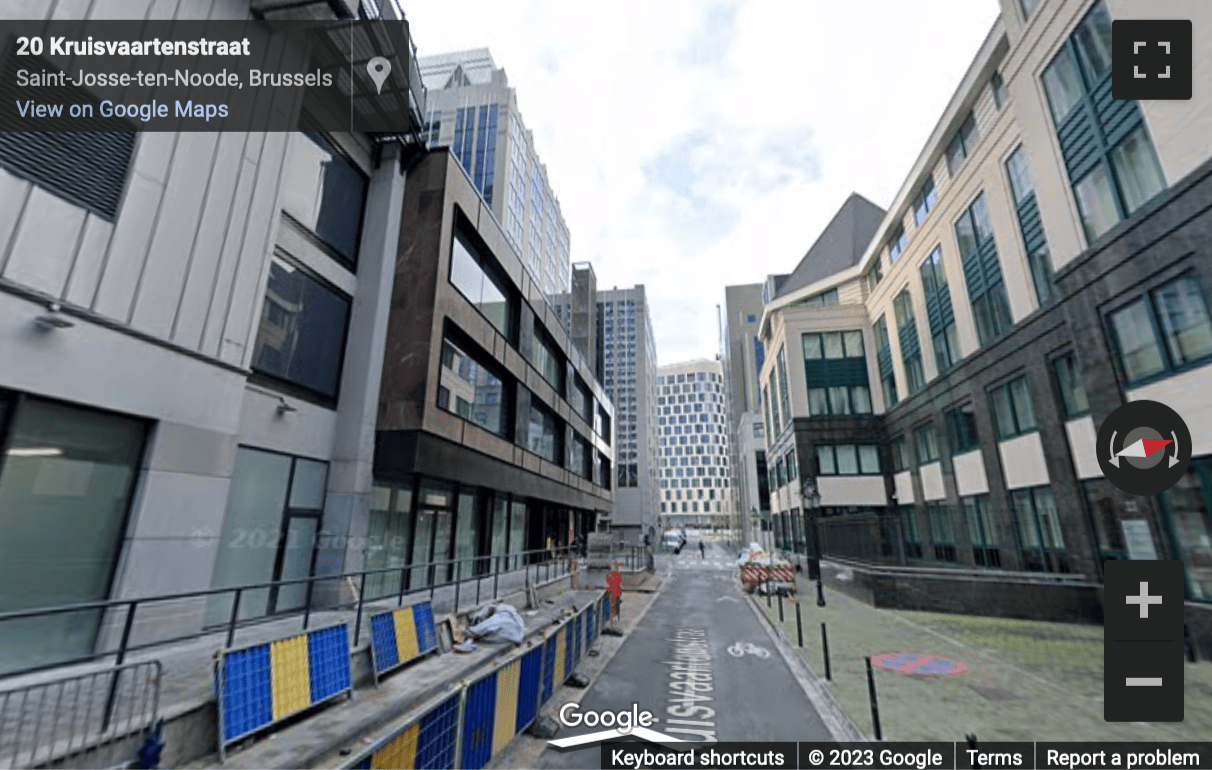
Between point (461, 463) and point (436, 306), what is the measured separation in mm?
4925

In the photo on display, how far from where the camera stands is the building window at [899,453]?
91.1 feet

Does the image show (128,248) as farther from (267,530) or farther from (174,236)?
(267,530)

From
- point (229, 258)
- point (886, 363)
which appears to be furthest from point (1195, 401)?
point (886, 363)

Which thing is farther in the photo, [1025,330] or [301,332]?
[1025,330]

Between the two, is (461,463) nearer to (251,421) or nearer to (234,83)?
(251,421)

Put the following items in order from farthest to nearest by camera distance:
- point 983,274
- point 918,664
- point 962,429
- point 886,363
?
point 886,363 → point 962,429 → point 983,274 → point 918,664

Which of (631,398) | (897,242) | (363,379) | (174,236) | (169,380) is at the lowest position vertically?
(169,380)

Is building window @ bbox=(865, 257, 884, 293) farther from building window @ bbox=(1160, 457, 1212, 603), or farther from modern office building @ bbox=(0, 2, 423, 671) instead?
modern office building @ bbox=(0, 2, 423, 671)

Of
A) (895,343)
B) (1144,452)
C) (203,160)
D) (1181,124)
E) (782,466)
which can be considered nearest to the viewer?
(1144,452)

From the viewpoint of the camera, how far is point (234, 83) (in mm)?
9453

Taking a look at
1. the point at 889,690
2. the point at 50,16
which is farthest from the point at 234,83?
the point at 889,690

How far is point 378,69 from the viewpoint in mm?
12164

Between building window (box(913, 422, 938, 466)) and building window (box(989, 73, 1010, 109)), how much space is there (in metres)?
14.6

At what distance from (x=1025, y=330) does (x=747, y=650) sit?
15.9 m
